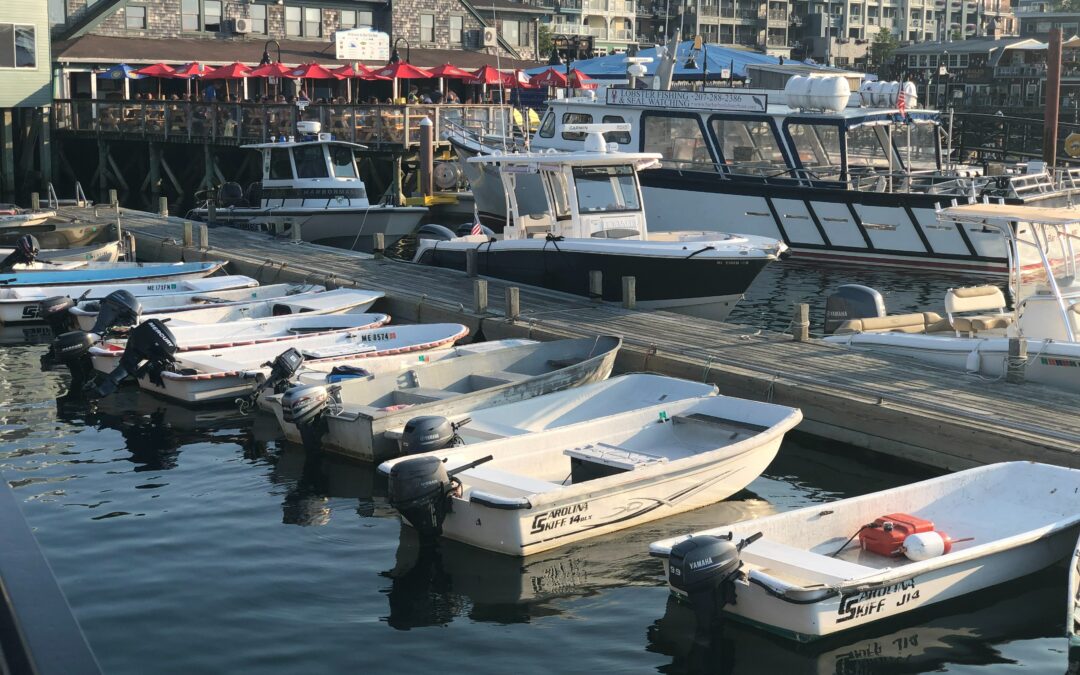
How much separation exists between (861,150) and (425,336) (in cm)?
1290

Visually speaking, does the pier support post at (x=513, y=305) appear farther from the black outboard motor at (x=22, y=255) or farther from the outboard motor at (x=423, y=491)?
the black outboard motor at (x=22, y=255)

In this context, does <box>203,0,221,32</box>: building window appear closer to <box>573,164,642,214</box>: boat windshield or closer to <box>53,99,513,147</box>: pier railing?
<box>53,99,513,147</box>: pier railing

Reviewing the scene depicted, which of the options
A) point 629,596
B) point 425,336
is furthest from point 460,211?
point 629,596

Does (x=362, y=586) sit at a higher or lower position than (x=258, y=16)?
lower

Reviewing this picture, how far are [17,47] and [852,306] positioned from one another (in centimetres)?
2764

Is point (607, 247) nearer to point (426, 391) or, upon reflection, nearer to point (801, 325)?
point (801, 325)

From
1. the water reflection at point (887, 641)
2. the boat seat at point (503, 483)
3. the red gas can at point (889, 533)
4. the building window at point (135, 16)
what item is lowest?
the water reflection at point (887, 641)

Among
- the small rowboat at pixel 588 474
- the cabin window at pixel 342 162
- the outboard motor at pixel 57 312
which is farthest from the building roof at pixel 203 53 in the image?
the small rowboat at pixel 588 474

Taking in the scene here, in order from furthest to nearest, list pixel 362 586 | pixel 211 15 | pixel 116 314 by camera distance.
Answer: pixel 211 15
pixel 116 314
pixel 362 586

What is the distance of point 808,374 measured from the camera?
43.9ft

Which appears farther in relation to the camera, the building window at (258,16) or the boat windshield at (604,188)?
the building window at (258,16)

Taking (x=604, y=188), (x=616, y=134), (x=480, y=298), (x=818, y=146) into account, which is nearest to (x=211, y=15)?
(x=616, y=134)

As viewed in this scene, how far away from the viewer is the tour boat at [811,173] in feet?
79.9

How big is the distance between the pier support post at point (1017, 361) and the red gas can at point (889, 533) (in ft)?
13.9
